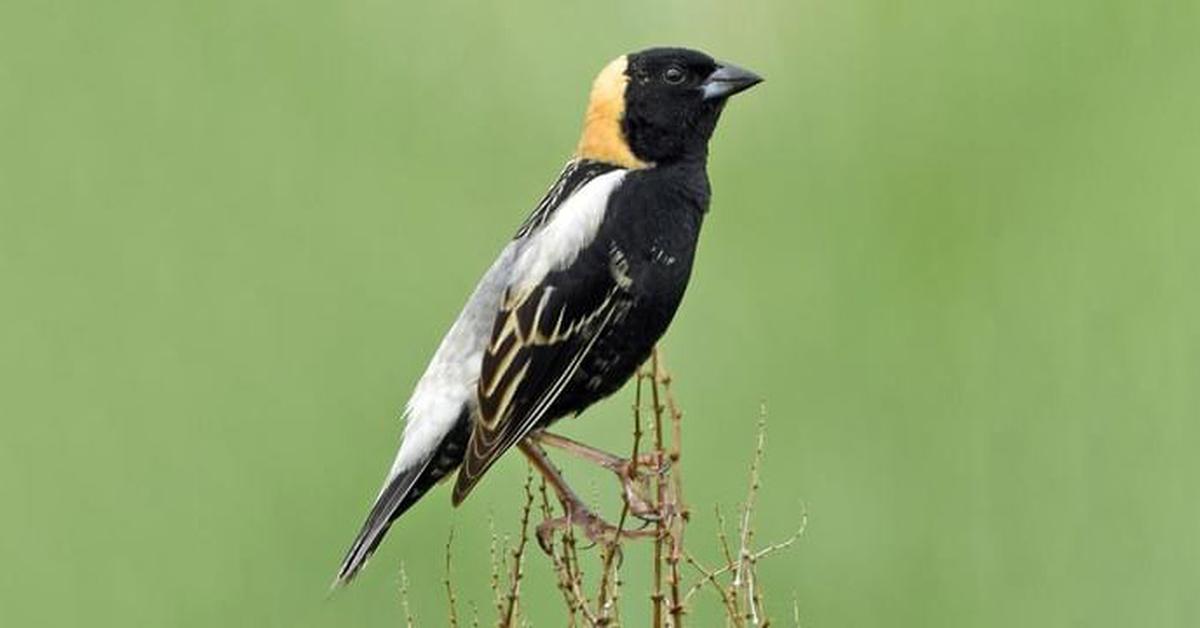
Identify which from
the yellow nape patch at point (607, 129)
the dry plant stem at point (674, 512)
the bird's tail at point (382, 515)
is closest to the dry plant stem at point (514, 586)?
the dry plant stem at point (674, 512)

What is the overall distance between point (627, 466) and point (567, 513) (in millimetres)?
159

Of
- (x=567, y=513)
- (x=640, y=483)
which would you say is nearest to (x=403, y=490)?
(x=567, y=513)

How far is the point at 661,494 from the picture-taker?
2.08 m

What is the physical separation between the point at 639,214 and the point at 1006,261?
262 cm

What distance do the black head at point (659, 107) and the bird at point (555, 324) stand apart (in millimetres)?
19

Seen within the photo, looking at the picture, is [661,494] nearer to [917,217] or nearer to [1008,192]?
[917,217]

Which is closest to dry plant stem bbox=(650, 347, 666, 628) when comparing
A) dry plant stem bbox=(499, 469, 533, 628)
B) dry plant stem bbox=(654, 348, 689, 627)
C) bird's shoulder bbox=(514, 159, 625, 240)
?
dry plant stem bbox=(654, 348, 689, 627)

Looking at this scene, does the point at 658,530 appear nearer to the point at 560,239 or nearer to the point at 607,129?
the point at 560,239

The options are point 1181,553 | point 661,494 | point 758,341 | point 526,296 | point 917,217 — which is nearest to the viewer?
point 661,494

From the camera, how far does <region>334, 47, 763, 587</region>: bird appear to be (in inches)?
99.5

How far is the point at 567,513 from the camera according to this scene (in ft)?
8.45

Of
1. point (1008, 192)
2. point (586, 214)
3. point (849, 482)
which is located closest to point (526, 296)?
point (586, 214)

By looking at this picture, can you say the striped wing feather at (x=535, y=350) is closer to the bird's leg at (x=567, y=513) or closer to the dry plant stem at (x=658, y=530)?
the bird's leg at (x=567, y=513)

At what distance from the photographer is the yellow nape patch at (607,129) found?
271 cm
